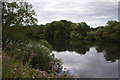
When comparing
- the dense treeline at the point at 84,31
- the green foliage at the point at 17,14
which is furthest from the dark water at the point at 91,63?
the dense treeline at the point at 84,31

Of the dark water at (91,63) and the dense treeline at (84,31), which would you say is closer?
the dark water at (91,63)

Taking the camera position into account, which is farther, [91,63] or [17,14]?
[91,63]

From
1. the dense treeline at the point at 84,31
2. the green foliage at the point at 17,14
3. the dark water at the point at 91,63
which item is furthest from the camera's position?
the dense treeline at the point at 84,31

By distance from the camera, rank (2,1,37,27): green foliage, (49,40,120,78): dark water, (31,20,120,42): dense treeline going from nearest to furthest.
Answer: (2,1,37,27): green foliage
(49,40,120,78): dark water
(31,20,120,42): dense treeline

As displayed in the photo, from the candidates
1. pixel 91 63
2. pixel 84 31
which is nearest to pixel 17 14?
pixel 91 63

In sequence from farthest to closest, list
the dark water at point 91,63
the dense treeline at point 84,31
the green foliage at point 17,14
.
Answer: the dense treeline at point 84,31, the dark water at point 91,63, the green foliage at point 17,14

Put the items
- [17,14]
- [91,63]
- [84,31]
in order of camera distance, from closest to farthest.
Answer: [17,14] < [91,63] < [84,31]

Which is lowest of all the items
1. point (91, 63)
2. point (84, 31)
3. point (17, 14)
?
point (91, 63)

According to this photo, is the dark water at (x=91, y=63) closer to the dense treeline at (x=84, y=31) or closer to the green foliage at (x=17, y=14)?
the green foliage at (x=17, y=14)

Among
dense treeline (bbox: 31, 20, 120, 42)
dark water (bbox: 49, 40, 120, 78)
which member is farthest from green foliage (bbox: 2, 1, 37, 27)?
dense treeline (bbox: 31, 20, 120, 42)

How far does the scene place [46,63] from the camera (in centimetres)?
726

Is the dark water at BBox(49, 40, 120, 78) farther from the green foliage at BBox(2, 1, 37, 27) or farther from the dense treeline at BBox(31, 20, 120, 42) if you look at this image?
the dense treeline at BBox(31, 20, 120, 42)

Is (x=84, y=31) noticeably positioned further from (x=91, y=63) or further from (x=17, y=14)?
(x=17, y=14)

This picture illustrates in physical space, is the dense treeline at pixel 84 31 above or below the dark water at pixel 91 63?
above
